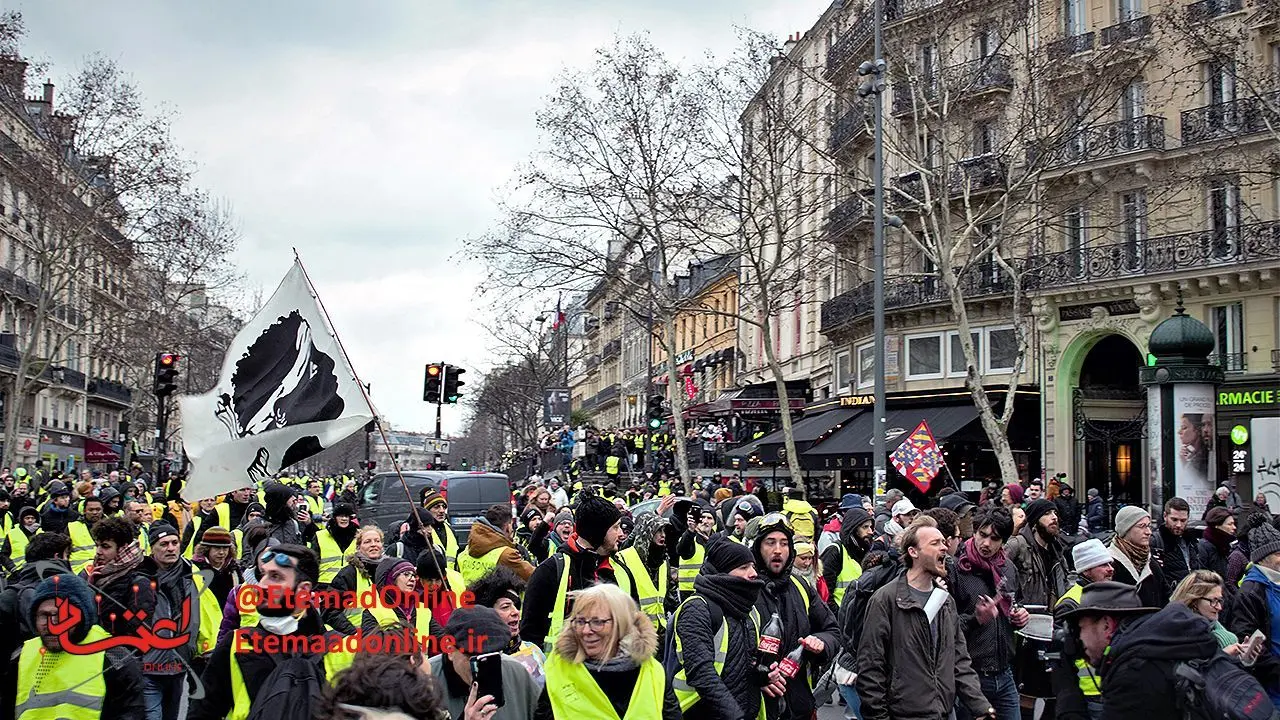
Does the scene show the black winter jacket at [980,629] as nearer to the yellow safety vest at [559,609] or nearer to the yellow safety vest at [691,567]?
the yellow safety vest at [691,567]

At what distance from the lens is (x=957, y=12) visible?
83.5 ft

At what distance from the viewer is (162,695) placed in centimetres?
745

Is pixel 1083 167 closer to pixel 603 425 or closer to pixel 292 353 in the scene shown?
pixel 292 353

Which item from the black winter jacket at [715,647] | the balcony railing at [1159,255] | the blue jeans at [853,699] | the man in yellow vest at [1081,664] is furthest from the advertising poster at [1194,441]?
the black winter jacket at [715,647]

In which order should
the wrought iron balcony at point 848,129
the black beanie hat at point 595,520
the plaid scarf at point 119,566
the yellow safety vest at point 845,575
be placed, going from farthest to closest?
the wrought iron balcony at point 848,129 < the yellow safety vest at point 845,575 < the plaid scarf at point 119,566 < the black beanie hat at point 595,520

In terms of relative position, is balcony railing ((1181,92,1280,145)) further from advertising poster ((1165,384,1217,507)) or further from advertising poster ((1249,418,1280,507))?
advertising poster ((1165,384,1217,507))

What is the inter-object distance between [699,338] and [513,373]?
1203 cm

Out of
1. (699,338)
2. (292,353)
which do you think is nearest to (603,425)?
(699,338)

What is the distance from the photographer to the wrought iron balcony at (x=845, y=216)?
116 feet

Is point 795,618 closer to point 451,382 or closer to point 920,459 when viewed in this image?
point 920,459

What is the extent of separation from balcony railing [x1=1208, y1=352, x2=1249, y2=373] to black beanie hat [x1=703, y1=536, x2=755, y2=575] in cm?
2375

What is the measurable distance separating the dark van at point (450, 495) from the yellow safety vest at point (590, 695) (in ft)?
52.9

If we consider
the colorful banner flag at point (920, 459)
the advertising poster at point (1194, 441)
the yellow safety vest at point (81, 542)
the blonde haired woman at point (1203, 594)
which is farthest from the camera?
the colorful banner flag at point (920, 459)

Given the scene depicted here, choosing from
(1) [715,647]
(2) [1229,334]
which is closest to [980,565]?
(1) [715,647]
